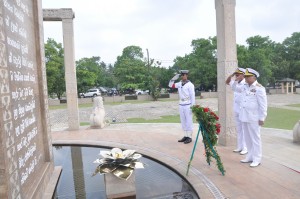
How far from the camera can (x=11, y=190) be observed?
228cm

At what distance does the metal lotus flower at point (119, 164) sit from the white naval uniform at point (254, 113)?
2.10 meters

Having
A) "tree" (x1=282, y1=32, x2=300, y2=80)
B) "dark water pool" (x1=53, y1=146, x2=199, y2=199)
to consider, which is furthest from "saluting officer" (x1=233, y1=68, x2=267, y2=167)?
"tree" (x1=282, y1=32, x2=300, y2=80)

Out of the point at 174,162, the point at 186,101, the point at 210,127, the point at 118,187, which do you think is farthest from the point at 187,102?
the point at 118,187

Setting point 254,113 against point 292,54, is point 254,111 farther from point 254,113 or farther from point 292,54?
point 292,54

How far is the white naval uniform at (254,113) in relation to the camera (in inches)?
176

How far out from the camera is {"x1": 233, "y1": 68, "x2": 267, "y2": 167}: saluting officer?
4480 mm

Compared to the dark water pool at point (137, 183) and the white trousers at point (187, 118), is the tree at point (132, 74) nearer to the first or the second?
the white trousers at point (187, 118)

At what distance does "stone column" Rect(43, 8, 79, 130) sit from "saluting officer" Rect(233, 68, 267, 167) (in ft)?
19.8

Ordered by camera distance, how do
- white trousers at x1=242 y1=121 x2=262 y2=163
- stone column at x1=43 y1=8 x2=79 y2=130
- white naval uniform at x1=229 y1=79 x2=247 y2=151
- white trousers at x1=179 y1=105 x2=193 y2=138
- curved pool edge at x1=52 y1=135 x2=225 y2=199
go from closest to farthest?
curved pool edge at x1=52 y1=135 x2=225 y2=199, white trousers at x1=242 y1=121 x2=262 y2=163, white naval uniform at x1=229 y1=79 x2=247 y2=151, white trousers at x1=179 y1=105 x2=193 y2=138, stone column at x1=43 y1=8 x2=79 y2=130

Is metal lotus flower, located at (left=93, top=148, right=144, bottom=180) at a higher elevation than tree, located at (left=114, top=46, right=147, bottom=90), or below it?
below

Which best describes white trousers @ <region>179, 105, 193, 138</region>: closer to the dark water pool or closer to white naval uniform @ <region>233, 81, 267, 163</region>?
the dark water pool

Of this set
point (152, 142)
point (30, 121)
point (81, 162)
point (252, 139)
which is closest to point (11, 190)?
point (30, 121)

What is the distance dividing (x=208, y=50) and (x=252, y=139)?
1027 inches

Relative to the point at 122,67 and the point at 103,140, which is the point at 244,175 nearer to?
the point at 103,140
